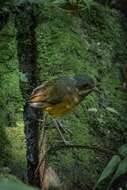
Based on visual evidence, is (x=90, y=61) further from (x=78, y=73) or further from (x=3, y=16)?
(x=3, y=16)

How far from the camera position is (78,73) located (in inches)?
146

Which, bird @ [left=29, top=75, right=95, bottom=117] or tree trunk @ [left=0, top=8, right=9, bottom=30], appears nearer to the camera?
bird @ [left=29, top=75, right=95, bottom=117]

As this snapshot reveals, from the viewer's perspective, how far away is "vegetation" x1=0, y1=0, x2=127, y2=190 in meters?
2.83

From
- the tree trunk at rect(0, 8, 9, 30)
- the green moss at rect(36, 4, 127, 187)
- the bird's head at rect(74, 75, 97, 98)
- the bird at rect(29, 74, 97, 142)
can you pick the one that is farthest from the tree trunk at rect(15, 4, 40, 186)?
the tree trunk at rect(0, 8, 9, 30)

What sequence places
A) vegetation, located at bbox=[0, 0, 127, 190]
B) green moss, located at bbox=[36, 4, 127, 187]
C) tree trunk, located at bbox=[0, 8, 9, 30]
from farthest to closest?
tree trunk, located at bbox=[0, 8, 9, 30] → green moss, located at bbox=[36, 4, 127, 187] → vegetation, located at bbox=[0, 0, 127, 190]

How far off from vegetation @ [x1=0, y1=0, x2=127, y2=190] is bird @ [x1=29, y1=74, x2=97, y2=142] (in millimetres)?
342

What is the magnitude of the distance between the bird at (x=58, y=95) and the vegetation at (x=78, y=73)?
342 mm

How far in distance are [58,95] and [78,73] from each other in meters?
1.31

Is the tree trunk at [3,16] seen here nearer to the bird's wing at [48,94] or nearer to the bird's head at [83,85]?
the bird's head at [83,85]

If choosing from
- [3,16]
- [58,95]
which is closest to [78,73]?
[3,16]

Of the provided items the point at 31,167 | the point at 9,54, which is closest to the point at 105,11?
the point at 9,54

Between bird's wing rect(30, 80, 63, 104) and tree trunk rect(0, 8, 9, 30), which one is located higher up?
tree trunk rect(0, 8, 9, 30)

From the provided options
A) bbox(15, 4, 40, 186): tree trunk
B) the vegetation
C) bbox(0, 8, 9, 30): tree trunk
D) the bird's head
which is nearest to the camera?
bbox(15, 4, 40, 186): tree trunk

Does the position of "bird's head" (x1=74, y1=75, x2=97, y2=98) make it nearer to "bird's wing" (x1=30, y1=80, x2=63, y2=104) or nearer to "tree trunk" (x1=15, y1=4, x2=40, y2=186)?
"bird's wing" (x1=30, y1=80, x2=63, y2=104)
